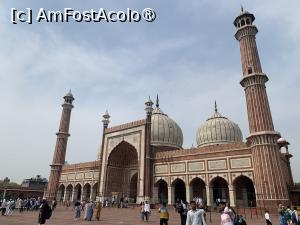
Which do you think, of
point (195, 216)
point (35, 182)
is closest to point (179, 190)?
point (195, 216)

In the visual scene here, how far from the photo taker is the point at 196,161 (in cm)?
2531

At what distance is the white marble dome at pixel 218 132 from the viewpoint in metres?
31.3

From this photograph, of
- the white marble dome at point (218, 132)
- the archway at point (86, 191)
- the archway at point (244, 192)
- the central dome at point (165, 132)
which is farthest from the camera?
the archway at point (86, 191)

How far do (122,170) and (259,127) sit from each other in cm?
1767

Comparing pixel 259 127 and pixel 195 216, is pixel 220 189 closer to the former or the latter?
pixel 259 127

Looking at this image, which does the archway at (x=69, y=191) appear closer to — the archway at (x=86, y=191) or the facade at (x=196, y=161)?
the facade at (x=196, y=161)

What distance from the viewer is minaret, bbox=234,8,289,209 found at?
18750 mm

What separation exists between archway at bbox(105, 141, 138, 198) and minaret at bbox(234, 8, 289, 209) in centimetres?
1431

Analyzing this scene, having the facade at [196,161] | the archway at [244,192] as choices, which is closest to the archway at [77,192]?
the facade at [196,161]

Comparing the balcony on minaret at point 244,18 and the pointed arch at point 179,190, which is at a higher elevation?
the balcony on minaret at point 244,18

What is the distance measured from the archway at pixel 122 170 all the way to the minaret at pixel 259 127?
46.9ft

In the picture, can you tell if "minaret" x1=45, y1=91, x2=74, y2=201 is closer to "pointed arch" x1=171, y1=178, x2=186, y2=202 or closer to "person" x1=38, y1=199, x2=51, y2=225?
"pointed arch" x1=171, y1=178, x2=186, y2=202

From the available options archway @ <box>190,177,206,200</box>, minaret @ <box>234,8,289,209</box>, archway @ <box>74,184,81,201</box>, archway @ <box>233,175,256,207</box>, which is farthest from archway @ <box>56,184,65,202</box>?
minaret @ <box>234,8,289,209</box>

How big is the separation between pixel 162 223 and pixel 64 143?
1236 inches
